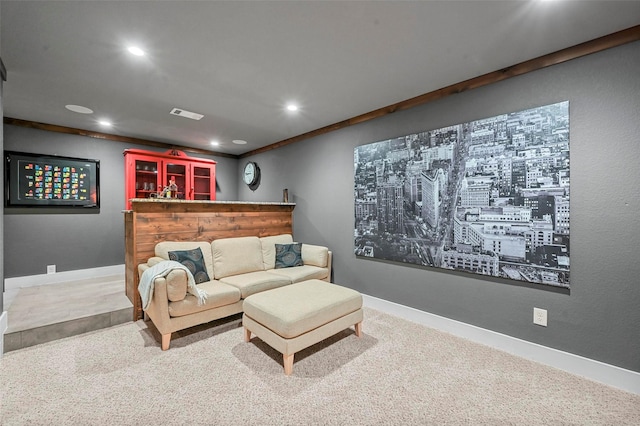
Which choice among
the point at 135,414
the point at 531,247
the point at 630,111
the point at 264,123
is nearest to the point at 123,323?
the point at 135,414

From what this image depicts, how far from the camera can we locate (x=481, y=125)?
2.52m

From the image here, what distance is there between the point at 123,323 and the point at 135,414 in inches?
62.4

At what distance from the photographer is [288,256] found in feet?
12.2

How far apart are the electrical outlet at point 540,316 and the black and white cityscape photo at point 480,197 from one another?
0.79ft

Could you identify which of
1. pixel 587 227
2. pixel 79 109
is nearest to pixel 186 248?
pixel 79 109

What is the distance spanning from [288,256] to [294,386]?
6.32ft

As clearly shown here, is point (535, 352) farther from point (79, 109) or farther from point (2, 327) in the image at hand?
point (79, 109)

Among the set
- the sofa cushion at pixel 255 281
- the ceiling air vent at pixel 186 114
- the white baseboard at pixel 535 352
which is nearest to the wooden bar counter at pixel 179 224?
the sofa cushion at pixel 255 281

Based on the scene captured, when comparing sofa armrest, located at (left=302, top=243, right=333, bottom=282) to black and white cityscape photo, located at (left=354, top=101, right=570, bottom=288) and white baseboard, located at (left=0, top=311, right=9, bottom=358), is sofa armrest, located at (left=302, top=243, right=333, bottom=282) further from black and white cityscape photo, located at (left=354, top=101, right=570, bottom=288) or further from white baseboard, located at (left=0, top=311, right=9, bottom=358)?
white baseboard, located at (left=0, top=311, right=9, bottom=358)

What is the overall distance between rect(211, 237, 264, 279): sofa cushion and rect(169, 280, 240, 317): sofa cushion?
0.84ft

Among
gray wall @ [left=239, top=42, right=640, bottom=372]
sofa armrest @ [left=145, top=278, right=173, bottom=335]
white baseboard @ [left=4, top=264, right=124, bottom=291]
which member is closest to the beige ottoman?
sofa armrest @ [left=145, top=278, right=173, bottom=335]

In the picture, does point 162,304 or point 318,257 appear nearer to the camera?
point 162,304

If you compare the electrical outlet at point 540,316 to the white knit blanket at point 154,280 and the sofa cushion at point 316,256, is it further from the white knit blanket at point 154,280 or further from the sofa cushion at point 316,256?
the white knit blanket at point 154,280

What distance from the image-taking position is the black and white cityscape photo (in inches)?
85.4
